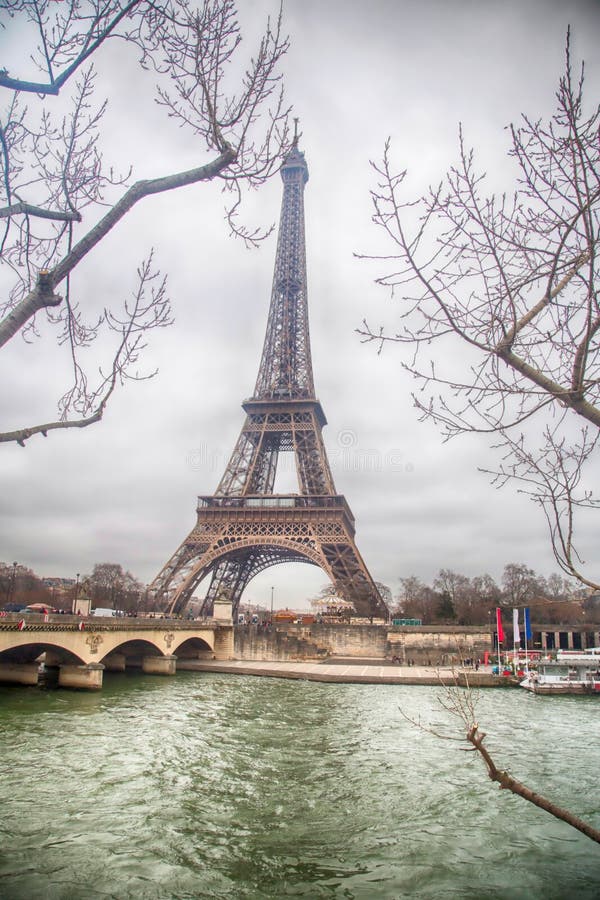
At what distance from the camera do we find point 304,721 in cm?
2062

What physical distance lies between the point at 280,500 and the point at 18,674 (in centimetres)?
2669

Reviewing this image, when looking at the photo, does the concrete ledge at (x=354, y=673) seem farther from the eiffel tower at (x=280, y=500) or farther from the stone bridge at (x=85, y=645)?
the eiffel tower at (x=280, y=500)

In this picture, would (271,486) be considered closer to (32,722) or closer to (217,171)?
(32,722)

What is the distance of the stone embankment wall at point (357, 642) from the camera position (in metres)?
47.2

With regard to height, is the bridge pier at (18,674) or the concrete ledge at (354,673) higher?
the bridge pier at (18,674)

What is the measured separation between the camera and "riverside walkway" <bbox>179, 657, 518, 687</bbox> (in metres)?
34.0

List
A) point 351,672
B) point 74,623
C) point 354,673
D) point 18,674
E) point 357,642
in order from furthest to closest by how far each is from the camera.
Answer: point 357,642
point 351,672
point 354,673
point 18,674
point 74,623

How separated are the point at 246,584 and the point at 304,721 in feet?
126

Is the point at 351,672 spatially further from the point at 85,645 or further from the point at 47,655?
the point at 47,655

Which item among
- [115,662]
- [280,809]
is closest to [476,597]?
[115,662]

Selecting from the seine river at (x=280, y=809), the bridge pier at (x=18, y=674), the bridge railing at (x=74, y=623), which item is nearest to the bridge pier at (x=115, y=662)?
the bridge railing at (x=74, y=623)

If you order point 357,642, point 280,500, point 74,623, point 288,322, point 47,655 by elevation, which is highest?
point 288,322

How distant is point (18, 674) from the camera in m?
27.4

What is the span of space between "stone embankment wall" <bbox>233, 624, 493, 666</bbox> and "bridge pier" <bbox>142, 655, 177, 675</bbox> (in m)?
11.2
